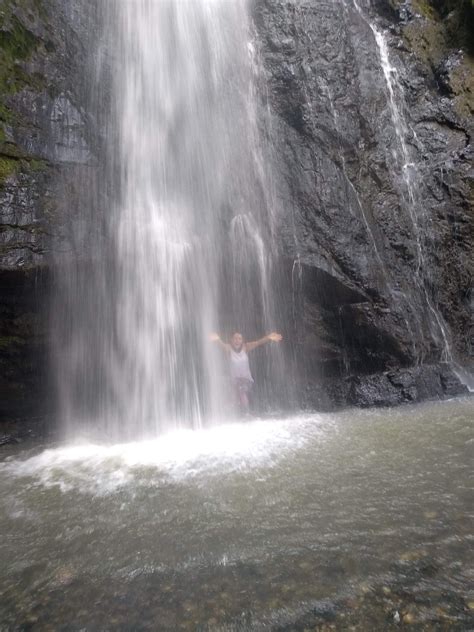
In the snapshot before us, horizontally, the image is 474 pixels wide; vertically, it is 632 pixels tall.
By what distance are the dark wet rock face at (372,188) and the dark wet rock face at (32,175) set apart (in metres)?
4.49

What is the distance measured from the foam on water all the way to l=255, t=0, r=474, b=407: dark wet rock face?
6.61 feet

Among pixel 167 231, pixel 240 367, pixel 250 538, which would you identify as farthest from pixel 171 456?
pixel 167 231

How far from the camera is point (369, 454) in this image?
4.84 meters

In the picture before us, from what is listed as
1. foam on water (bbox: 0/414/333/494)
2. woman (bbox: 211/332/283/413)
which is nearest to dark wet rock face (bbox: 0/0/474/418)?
woman (bbox: 211/332/283/413)

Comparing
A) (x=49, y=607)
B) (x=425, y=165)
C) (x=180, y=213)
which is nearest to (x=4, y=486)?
(x=49, y=607)

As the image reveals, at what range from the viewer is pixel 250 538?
3.12 m

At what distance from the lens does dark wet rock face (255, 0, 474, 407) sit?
832cm

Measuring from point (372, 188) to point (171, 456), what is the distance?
23.9ft

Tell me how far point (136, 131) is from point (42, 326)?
4.93 meters

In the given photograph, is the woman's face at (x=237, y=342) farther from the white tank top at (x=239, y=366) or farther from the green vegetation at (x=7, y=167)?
the green vegetation at (x=7, y=167)

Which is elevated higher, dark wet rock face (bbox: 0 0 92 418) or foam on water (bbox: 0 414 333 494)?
dark wet rock face (bbox: 0 0 92 418)

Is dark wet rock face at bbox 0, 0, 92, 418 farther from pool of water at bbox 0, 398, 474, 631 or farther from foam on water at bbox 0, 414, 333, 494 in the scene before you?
pool of water at bbox 0, 398, 474, 631

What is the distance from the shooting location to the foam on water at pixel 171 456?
486cm

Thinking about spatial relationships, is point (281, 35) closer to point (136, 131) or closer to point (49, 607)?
point (136, 131)
